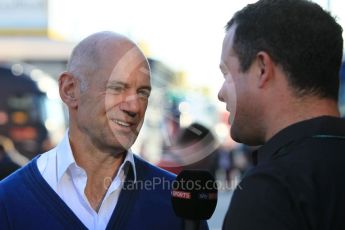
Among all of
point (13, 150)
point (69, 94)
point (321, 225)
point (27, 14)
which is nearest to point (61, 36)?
point (27, 14)

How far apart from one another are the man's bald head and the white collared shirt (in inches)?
10.5

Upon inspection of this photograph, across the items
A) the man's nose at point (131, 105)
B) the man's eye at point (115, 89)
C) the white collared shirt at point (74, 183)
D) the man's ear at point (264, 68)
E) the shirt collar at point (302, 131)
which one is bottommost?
the white collared shirt at point (74, 183)

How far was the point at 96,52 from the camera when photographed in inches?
97.3

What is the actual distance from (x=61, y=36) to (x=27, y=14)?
105 centimetres

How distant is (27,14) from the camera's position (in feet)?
56.8

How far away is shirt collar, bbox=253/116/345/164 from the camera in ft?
5.94

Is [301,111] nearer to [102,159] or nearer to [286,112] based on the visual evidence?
[286,112]

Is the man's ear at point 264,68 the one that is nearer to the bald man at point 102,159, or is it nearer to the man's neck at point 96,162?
the bald man at point 102,159

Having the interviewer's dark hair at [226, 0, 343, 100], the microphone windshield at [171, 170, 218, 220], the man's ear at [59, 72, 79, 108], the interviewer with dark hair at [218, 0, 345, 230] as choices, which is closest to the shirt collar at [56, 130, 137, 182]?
the man's ear at [59, 72, 79, 108]

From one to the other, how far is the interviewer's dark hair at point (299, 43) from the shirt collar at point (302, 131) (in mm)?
97

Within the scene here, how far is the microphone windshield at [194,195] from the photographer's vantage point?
7.04 ft

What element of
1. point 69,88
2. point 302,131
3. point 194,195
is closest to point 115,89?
point 69,88

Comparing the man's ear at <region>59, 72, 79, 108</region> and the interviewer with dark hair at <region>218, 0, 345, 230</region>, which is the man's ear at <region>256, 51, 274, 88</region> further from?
the man's ear at <region>59, 72, 79, 108</region>

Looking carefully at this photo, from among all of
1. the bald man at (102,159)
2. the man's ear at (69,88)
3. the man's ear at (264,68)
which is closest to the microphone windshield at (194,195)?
the bald man at (102,159)
